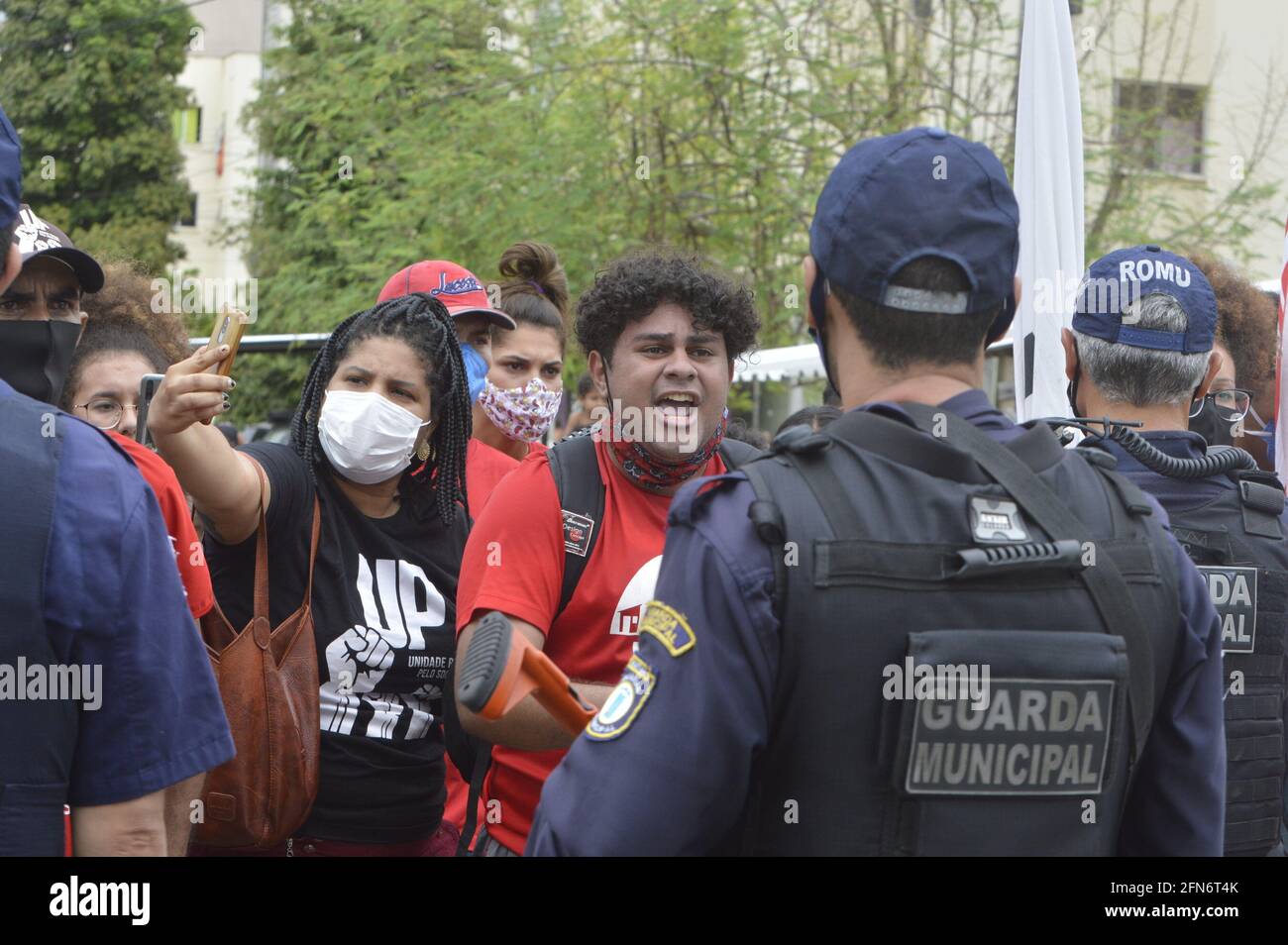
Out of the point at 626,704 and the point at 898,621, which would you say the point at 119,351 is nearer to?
the point at 626,704

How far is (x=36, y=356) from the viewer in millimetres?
3055

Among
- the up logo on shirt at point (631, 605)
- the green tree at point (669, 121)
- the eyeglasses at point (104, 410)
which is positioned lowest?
the up logo on shirt at point (631, 605)

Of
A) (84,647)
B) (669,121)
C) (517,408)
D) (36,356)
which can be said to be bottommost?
(84,647)

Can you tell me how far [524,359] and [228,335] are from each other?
2.29 metres

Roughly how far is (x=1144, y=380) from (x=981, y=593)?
5.21ft

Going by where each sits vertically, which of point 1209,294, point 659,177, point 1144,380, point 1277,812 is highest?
point 659,177

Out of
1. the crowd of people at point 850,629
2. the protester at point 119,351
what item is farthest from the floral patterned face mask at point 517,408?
the crowd of people at point 850,629

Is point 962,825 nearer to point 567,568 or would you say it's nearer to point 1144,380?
point 567,568

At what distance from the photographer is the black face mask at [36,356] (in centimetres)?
302

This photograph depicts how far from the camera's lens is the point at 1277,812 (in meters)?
3.31

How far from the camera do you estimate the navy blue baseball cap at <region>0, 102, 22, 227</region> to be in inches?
85.0

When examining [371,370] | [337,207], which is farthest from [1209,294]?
[337,207]

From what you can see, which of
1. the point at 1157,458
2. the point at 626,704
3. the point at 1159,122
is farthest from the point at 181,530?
the point at 1159,122

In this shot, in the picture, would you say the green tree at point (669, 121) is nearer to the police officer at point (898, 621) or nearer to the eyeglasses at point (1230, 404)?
the eyeglasses at point (1230, 404)
